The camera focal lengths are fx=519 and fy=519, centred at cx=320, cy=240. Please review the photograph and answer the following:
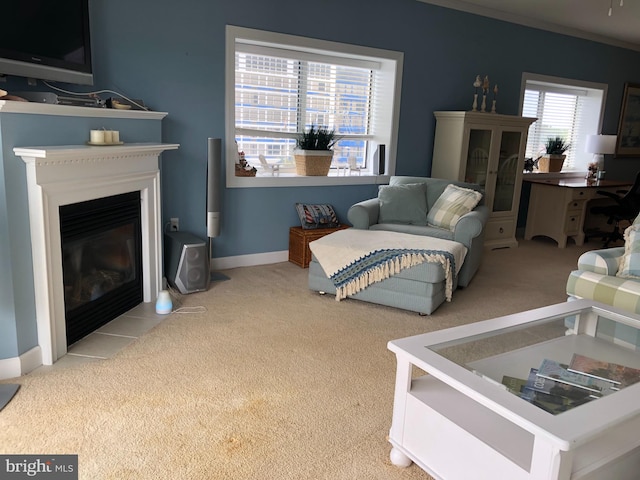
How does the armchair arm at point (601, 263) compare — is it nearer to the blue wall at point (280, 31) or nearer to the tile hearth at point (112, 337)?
the blue wall at point (280, 31)

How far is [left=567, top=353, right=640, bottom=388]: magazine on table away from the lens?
5.99 feet

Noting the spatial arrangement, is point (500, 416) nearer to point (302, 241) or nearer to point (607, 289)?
point (607, 289)

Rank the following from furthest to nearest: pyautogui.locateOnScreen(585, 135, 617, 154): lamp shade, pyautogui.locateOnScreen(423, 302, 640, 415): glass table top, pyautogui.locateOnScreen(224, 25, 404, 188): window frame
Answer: pyautogui.locateOnScreen(585, 135, 617, 154): lamp shade → pyautogui.locateOnScreen(224, 25, 404, 188): window frame → pyautogui.locateOnScreen(423, 302, 640, 415): glass table top

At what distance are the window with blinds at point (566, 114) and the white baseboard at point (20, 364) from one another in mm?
5569

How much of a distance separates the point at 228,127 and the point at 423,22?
2.17 metres

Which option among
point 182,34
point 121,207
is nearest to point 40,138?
point 121,207

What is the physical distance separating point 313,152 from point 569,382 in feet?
10.2

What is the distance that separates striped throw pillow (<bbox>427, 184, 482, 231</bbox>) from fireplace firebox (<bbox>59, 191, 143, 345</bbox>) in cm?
229

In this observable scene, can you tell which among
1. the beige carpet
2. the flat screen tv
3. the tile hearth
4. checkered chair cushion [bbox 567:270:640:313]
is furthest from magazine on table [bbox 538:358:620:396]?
the flat screen tv

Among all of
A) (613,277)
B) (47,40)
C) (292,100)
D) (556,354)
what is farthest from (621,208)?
(47,40)

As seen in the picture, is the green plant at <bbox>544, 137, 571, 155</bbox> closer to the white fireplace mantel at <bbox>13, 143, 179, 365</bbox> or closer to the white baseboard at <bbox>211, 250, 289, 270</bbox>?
the white baseboard at <bbox>211, 250, 289, 270</bbox>

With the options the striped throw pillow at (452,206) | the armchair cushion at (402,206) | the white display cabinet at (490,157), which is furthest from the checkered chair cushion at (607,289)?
the white display cabinet at (490,157)

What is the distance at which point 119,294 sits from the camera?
3.12 metres

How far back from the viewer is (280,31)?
4.09 metres
